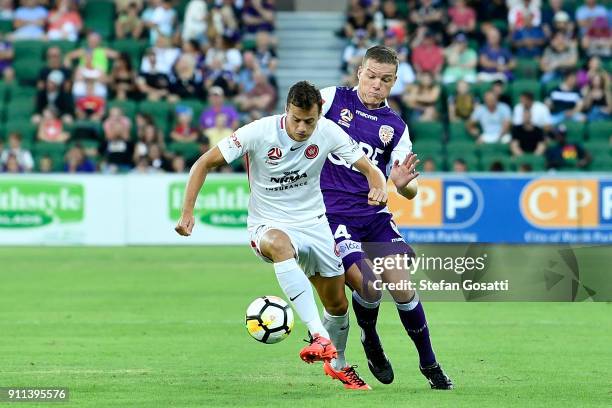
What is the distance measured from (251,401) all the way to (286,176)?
59.3 inches

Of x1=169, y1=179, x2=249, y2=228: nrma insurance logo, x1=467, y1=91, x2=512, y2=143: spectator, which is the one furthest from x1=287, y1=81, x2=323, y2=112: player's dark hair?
x1=467, y1=91, x2=512, y2=143: spectator

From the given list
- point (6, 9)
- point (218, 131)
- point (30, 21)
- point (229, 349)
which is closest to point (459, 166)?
point (218, 131)

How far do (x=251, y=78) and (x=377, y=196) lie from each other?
17643 mm

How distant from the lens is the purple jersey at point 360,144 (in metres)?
9.10

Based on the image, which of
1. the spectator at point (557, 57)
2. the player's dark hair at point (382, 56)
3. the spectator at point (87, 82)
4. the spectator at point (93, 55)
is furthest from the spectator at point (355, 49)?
the player's dark hair at point (382, 56)

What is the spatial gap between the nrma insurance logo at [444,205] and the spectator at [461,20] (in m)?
6.62

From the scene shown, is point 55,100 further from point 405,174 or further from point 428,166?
point 405,174

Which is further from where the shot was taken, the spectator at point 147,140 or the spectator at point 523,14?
the spectator at point 523,14

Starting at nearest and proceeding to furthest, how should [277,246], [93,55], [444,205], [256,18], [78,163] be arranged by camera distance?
1. [277,246]
2. [444,205]
3. [78,163]
4. [93,55]
5. [256,18]

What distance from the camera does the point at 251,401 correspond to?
26.1ft

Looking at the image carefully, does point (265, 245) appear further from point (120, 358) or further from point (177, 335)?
point (177, 335)

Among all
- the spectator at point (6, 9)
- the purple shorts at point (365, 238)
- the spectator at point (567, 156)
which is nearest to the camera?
the purple shorts at point (365, 238)

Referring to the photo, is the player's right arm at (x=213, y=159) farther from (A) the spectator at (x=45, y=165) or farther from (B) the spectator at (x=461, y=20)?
→ (B) the spectator at (x=461, y=20)

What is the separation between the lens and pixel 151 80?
83.0 ft
